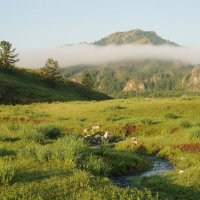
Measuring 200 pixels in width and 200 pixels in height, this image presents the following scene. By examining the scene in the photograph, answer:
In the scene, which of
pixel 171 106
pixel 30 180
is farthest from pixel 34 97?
pixel 30 180

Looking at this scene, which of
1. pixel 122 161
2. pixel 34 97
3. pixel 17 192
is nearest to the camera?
pixel 17 192

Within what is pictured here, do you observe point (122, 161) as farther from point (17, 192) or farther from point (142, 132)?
point (142, 132)

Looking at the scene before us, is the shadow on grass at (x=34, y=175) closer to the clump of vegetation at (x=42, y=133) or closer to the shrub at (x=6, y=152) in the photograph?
the shrub at (x=6, y=152)

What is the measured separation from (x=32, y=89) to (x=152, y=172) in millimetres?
76578

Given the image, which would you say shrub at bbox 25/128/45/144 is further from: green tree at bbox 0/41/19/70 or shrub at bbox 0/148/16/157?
green tree at bbox 0/41/19/70

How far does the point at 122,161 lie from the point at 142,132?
1379 cm

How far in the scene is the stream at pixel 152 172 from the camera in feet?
64.9

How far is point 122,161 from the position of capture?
2278cm

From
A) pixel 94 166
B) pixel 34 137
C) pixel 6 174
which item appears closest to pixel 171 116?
pixel 34 137

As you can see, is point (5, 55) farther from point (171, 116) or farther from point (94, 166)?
point (94, 166)

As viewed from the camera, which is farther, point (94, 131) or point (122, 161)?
point (94, 131)

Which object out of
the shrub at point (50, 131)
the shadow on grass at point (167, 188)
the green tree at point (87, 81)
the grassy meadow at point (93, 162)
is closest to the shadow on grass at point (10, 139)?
the grassy meadow at point (93, 162)

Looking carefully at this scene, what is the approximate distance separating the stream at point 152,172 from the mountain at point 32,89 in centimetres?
5822

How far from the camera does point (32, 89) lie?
96.3 metres
